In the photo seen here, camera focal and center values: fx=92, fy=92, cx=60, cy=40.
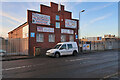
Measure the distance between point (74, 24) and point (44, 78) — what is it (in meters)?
18.7

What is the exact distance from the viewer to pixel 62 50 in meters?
13.2

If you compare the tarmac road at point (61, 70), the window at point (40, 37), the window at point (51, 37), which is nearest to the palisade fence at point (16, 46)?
the window at point (40, 37)

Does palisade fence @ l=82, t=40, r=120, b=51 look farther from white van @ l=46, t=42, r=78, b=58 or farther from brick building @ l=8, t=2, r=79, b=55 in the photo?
white van @ l=46, t=42, r=78, b=58

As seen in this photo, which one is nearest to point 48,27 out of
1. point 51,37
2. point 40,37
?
point 51,37

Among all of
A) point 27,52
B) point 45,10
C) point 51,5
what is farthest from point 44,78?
point 51,5

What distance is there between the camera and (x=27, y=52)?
15.6 metres

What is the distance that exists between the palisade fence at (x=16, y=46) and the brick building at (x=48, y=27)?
82 cm

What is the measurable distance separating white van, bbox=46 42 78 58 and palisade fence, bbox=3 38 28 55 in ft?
16.4

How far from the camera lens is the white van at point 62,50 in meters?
12.7

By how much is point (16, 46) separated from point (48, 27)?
6799mm

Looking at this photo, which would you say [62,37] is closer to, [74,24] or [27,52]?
[74,24]

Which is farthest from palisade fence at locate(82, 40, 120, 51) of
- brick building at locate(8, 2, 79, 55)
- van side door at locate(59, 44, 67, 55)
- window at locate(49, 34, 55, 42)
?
van side door at locate(59, 44, 67, 55)

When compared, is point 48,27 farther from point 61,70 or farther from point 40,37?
point 61,70

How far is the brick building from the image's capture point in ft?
53.6
